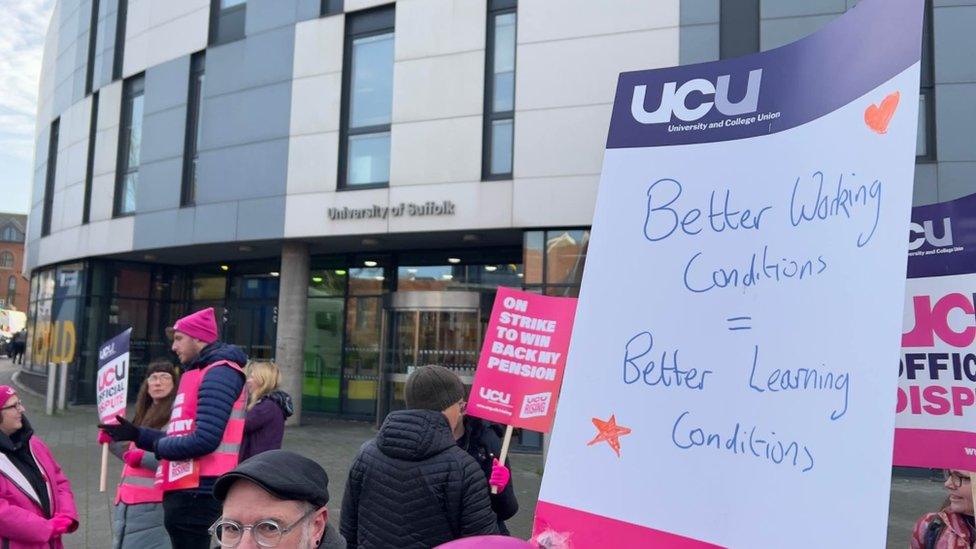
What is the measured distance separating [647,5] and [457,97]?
332 cm

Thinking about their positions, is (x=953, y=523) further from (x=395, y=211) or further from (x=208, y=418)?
(x=395, y=211)

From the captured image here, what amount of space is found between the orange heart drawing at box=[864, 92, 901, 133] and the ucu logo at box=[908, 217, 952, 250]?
75.4 inches

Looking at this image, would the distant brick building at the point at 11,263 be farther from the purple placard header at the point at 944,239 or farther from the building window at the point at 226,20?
the purple placard header at the point at 944,239

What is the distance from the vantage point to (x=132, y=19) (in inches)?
685

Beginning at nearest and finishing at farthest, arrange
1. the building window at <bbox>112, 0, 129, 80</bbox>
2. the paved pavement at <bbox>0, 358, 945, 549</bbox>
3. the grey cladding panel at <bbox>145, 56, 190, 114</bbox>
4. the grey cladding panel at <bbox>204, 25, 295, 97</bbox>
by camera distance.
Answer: the paved pavement at <bbox>0, 358, 945, 549</bbox>, the grey cladding panel at <bbox>204, 25, 295, 97</bbox>, the grey cladding panel at <bbox>145, 56, 190, 114</bbox>, the building window at <bbox>112, 0, 129, 80</bbox>

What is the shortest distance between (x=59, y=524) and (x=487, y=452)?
2190mm

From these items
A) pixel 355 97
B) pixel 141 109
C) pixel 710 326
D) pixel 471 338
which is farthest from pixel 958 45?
pixel 141 109

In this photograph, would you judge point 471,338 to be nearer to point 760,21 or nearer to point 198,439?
point 760,21

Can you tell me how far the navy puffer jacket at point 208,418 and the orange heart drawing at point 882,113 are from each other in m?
3.29

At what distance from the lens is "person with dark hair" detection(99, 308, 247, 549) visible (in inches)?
152

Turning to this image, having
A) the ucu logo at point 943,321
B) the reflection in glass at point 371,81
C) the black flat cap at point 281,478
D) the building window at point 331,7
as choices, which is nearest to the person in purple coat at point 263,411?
the black flat cap at point 281,478

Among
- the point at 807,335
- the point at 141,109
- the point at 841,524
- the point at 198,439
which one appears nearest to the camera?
the point at 841,524

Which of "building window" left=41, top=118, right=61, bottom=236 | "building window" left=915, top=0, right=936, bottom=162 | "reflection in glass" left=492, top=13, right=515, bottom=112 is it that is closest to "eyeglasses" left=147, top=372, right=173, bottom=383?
"reflection in glass" left=492, top=13, right=515, bottom=112

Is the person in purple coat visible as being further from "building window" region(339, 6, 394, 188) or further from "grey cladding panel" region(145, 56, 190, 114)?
"grey cladding panel" region(145, 56, 190, 114)
